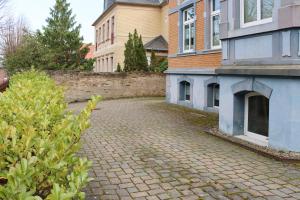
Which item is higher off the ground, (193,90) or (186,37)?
(186,37)

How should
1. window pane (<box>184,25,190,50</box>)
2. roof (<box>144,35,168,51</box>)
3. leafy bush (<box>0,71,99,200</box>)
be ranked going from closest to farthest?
1. leafy bush (<box>0,71,99,200</box>)
2. window pane (<box>184,25,190,50</box>)
3. roof (<box>144,35,168,51</box>)

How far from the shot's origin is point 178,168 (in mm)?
6094

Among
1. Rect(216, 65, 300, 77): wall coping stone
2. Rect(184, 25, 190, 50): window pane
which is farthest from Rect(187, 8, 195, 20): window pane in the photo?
Rect(216, 65, 300, 77): wall coping stone

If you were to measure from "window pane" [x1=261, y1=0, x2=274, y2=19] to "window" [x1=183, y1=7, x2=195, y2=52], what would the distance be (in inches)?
273

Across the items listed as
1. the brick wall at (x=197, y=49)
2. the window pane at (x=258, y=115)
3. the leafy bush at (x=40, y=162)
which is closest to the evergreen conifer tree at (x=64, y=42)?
the brick wall at (x=197, y=49)

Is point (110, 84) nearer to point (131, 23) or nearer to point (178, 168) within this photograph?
point (131, 23)

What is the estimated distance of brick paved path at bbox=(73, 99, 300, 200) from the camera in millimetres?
4961

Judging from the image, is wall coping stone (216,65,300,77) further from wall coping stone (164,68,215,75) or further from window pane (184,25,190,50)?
window pane (184,25,190,50)

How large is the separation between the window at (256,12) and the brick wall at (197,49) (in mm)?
4298

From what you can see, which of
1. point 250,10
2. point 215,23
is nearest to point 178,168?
point 250,10

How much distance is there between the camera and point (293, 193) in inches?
193

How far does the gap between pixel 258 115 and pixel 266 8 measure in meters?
2.37

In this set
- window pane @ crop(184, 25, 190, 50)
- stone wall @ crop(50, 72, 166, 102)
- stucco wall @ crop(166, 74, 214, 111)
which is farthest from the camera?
stone wall @ crop(50, 72, 166, 102)

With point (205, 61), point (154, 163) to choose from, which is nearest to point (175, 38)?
point (205, 61)
